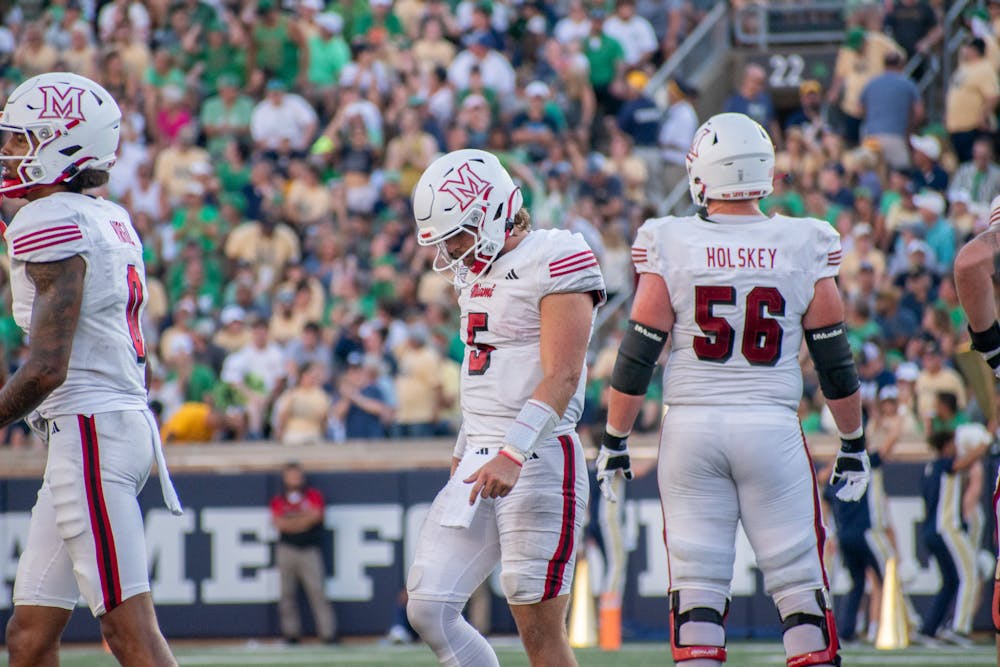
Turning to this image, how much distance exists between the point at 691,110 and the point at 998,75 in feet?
→ 10.1

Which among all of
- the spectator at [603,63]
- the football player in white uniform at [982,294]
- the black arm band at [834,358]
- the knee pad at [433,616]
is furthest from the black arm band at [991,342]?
the spectator at [603,63]

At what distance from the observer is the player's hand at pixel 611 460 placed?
5.84 metres

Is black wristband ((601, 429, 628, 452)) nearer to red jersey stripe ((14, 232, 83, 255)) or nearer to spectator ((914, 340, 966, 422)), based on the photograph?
red jersey stripe ((14, 232, 83, 255))

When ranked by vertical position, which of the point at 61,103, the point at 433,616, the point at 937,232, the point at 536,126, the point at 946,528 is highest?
the point at 61,103

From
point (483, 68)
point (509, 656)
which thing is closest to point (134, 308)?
point (509, 656)

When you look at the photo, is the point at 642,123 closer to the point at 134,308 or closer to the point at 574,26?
the point at 574,26

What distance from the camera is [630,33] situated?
59.1ft

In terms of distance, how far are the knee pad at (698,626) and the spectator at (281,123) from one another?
12175mm

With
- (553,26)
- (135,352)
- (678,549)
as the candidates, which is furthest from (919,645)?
(553,26)

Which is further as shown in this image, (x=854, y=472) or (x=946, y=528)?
(x=946, y=528)

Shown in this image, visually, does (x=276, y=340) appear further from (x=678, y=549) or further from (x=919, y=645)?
(x=678, y=549)

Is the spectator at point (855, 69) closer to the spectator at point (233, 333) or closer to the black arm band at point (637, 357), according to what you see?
the spectator at point (233, 333)

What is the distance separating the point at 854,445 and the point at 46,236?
2.86 m

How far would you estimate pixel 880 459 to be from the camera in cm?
1180
